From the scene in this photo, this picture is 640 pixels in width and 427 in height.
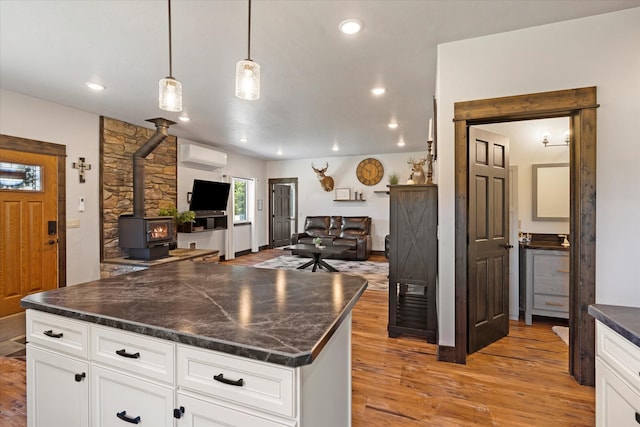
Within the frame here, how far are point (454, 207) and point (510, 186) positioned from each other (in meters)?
1.22

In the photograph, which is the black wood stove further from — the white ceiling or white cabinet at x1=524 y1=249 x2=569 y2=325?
white cabinet at x1=524 y1=249 x2=569 y2=325

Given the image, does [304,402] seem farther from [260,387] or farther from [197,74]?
[197,74]

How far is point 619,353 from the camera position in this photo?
122 centimetres

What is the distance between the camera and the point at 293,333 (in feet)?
3.53

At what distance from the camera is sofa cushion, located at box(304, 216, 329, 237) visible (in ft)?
26.4

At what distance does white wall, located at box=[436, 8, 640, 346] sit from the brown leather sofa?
4863 mm

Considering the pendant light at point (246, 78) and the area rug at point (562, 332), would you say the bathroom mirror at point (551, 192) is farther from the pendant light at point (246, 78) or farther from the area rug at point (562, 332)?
the pendant light at point (246, 78)

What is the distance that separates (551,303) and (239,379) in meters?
3.55

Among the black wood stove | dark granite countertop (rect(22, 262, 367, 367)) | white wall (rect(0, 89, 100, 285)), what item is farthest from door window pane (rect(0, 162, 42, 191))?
dark granite countertop (rect(22, 262, 367, 367))

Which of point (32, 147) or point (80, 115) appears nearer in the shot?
point (32, 147)

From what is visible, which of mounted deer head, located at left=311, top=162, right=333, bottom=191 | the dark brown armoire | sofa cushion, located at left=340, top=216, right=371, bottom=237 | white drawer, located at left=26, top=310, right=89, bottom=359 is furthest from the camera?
mounted deer head, located at left=311, top=162, right=333, bottom=191

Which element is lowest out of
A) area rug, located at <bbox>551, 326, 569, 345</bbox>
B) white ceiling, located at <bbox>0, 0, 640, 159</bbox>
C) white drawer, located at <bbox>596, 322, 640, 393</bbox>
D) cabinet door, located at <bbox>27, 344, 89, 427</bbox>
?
area rug, located at <bbox>551, 326, 569, 345</bbox>

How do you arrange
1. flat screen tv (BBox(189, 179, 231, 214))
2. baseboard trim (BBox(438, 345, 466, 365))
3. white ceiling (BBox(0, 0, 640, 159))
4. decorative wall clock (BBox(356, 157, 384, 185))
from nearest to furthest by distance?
white ceiling (BBox(0, 0, 640, 159)) → baseboard trim (BBox(438, 345, 466, 365)) → flat screen tv (BBox(189, 179, 231, 214)) → decorative wall clock (BBox(356, 157, 384, 185))

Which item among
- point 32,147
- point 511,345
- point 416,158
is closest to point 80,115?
point 32,147
